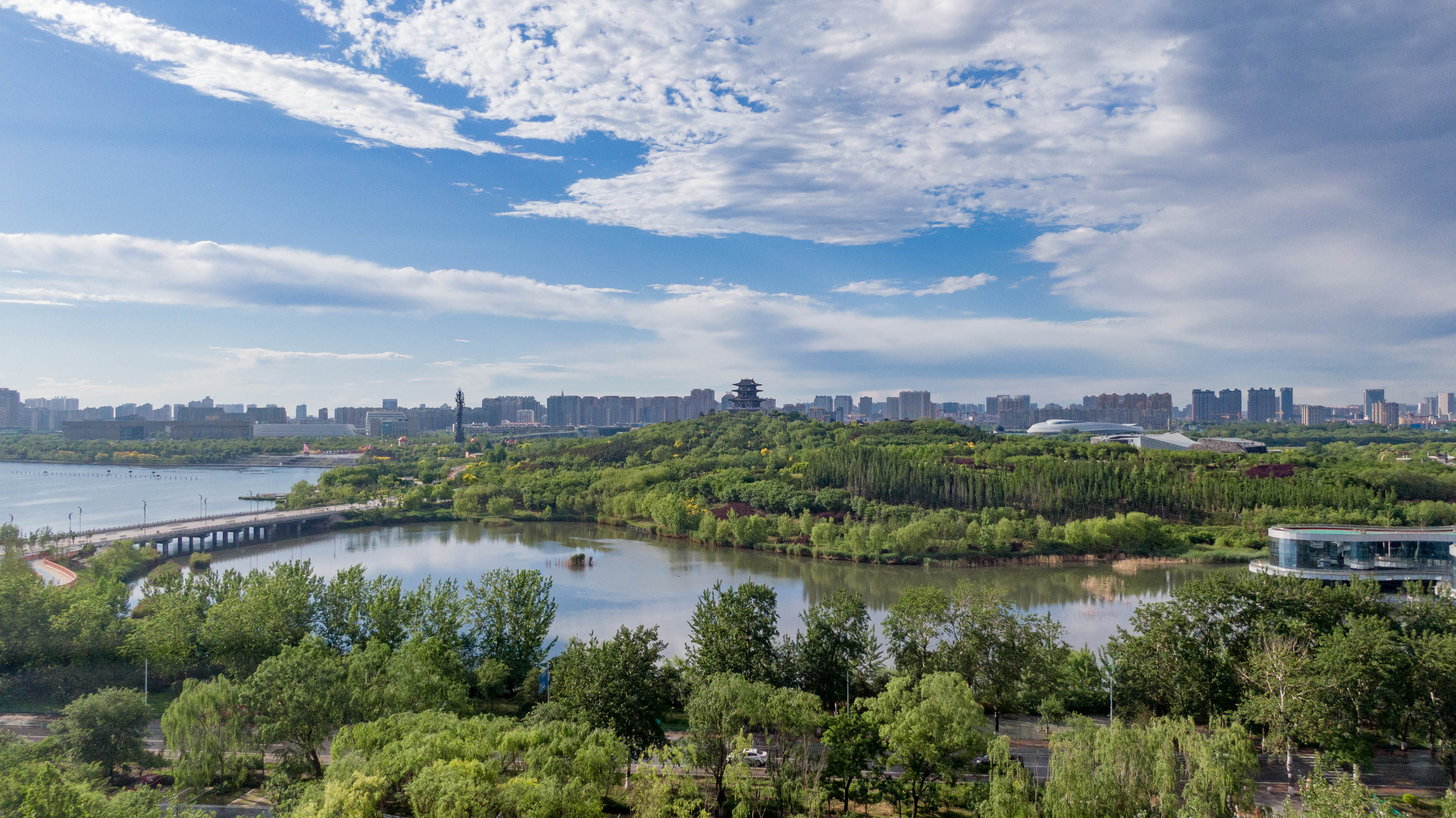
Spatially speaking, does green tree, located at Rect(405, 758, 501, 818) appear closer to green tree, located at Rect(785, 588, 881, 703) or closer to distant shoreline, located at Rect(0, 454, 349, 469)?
green tree, located at Rect(785, 588, 881, 703)

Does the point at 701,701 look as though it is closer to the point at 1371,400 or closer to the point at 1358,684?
the point at 1358,684

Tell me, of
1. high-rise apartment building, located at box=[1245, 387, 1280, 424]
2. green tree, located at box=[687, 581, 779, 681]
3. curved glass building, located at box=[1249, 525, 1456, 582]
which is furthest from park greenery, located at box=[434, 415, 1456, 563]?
high-rise apartment building, located at box=[1245, 387, 1280, 424]

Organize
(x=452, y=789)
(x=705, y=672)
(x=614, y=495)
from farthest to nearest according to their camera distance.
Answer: (x=614, y=495), (x=705, y=672), (x=452, y=789)

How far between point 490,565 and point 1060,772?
68.2ft

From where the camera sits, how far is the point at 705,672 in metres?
10.9

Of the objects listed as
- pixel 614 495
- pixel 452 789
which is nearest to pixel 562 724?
pixel 452 789

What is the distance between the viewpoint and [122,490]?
46.2 meters

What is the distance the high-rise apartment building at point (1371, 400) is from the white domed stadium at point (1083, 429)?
5924 cm

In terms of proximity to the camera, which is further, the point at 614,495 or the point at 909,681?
the point at 614,495

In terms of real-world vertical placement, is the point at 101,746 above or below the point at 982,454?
below

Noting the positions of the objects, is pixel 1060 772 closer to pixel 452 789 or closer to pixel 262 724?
pixel 452 789

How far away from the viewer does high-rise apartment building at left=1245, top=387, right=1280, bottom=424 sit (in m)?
113

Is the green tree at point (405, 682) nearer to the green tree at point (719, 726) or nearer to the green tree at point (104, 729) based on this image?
the green tree at point (104, 729)

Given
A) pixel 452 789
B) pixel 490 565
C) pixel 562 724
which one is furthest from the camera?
pixel 490 565
